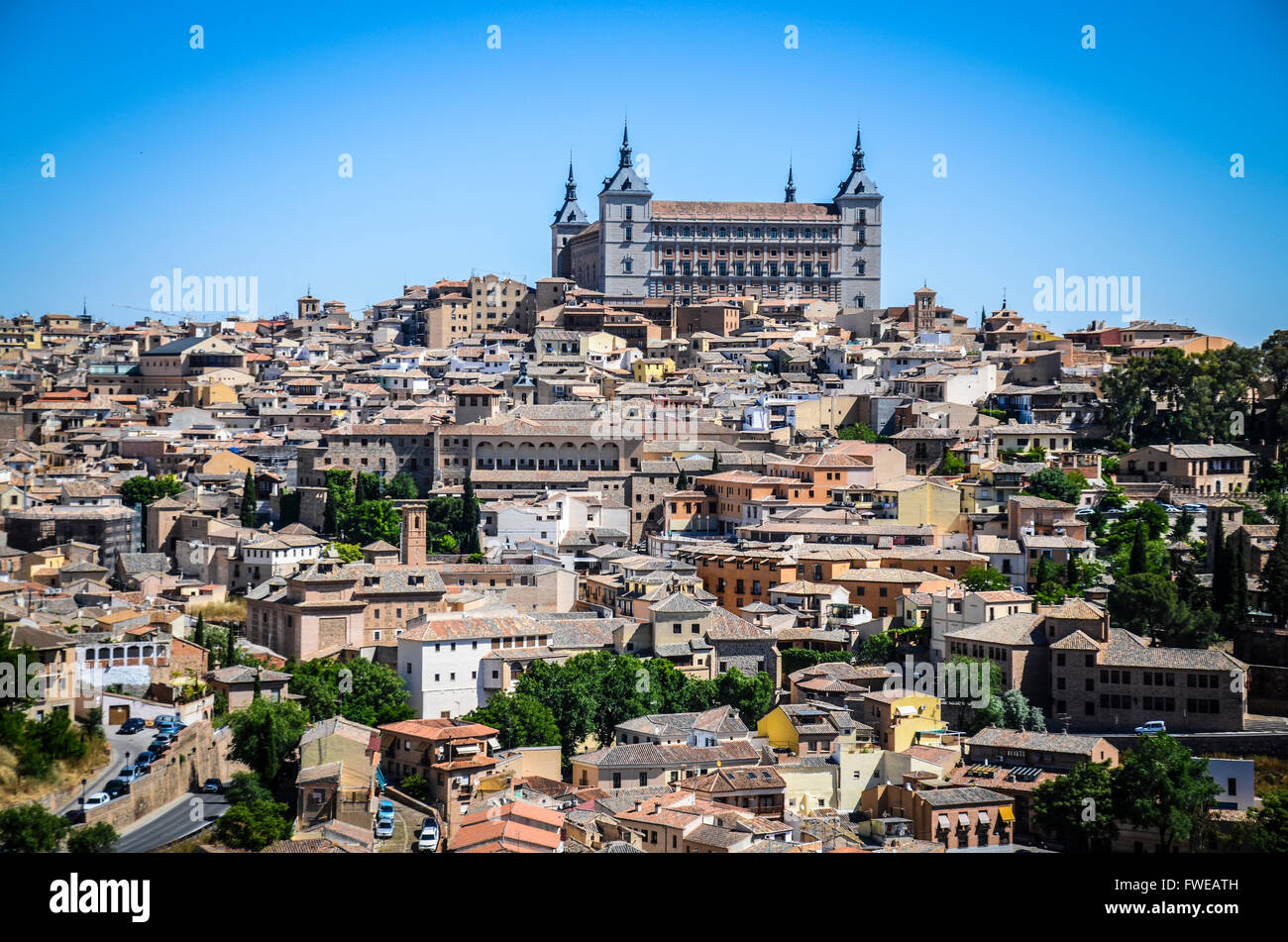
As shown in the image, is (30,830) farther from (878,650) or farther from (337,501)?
(337,501)

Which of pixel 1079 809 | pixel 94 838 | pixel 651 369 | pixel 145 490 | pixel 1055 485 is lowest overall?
pixel 1079 809

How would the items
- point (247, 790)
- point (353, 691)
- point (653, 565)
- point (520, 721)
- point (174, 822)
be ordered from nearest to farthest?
point (174, 822) < point (247, 790) < point (520, 721) < point (353, 691) < point (653, 565)

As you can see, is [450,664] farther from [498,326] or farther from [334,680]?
[498,326]

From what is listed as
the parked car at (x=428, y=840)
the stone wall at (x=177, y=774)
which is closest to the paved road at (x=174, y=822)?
the stone wall at (x=177, y=774)

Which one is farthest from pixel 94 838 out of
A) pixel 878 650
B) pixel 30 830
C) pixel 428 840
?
pixel 878 650

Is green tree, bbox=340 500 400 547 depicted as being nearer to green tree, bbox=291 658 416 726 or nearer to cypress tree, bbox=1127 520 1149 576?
green tree, bbox=291 658 416 726

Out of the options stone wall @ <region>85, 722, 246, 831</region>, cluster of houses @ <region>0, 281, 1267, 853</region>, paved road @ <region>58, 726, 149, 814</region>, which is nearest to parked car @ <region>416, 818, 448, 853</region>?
cluster of houses @ <region>0, 281, 1267, 853</region>
